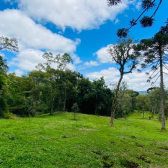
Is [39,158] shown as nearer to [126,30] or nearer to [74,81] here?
[126,30]

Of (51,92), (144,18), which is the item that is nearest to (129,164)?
(144,18)

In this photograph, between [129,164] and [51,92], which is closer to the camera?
[129,164]

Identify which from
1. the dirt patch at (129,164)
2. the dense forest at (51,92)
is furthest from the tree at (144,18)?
the dense forest at (51,92)

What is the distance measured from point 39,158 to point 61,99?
31638 millimetres

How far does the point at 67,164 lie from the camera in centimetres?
453

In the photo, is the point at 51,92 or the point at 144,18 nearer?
the point at 144,18

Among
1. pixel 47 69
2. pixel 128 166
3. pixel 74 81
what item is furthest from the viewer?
pixel 74 81

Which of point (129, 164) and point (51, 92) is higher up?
point (51, 92)

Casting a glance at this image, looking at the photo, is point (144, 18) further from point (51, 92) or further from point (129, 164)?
point (51, 92)

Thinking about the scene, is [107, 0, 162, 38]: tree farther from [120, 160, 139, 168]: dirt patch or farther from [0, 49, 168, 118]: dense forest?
[0, 49, 168, 118]: dense forest

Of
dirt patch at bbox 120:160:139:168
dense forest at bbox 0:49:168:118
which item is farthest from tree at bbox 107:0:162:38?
dense forest at bbox 0:49:168:118

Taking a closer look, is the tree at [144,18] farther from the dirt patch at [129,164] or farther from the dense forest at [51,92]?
the dense forest at [51,92]

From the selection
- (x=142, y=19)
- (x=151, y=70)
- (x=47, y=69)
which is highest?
(x=47, y=69)

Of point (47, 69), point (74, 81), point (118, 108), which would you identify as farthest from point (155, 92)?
point (47, 69)
